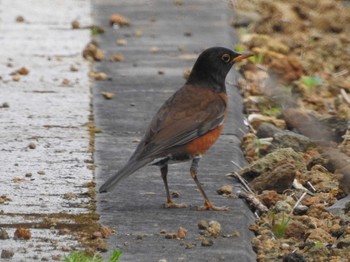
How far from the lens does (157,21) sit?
35.6 ft

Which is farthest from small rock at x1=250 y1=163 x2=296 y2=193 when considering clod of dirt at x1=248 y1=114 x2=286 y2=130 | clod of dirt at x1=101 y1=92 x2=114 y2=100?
clod of dirt at x1=101 y1=92 x2=114 y2=100

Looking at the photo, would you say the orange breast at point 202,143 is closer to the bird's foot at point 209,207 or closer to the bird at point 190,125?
the bird at point 190,125

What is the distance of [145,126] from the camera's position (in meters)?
7.82

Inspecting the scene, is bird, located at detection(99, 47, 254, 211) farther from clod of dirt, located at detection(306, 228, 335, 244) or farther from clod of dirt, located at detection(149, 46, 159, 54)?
clod of dirt, located at detection(149, 46, 159, 54)

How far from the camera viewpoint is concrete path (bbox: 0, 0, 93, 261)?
5.81 meters

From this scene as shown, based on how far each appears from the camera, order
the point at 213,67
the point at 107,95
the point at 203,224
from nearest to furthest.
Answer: the point at 203,224 → the point at 213,67 → the point at 107,95

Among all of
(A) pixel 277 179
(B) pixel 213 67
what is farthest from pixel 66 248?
(B) pixel 213 67

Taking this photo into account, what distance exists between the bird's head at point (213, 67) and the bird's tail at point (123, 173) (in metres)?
0.97

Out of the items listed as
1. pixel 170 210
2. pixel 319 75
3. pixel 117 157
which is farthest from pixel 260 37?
pixel 170 210

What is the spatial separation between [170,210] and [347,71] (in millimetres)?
4397

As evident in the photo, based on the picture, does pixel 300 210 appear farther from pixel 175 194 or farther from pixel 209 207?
pixel 175 194

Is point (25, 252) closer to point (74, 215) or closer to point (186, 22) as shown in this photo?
point (74, 215)

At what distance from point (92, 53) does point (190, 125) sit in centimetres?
307

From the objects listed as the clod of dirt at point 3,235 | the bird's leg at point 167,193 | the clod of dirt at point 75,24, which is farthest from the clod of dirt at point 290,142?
the clod of dirt at point 75,24
